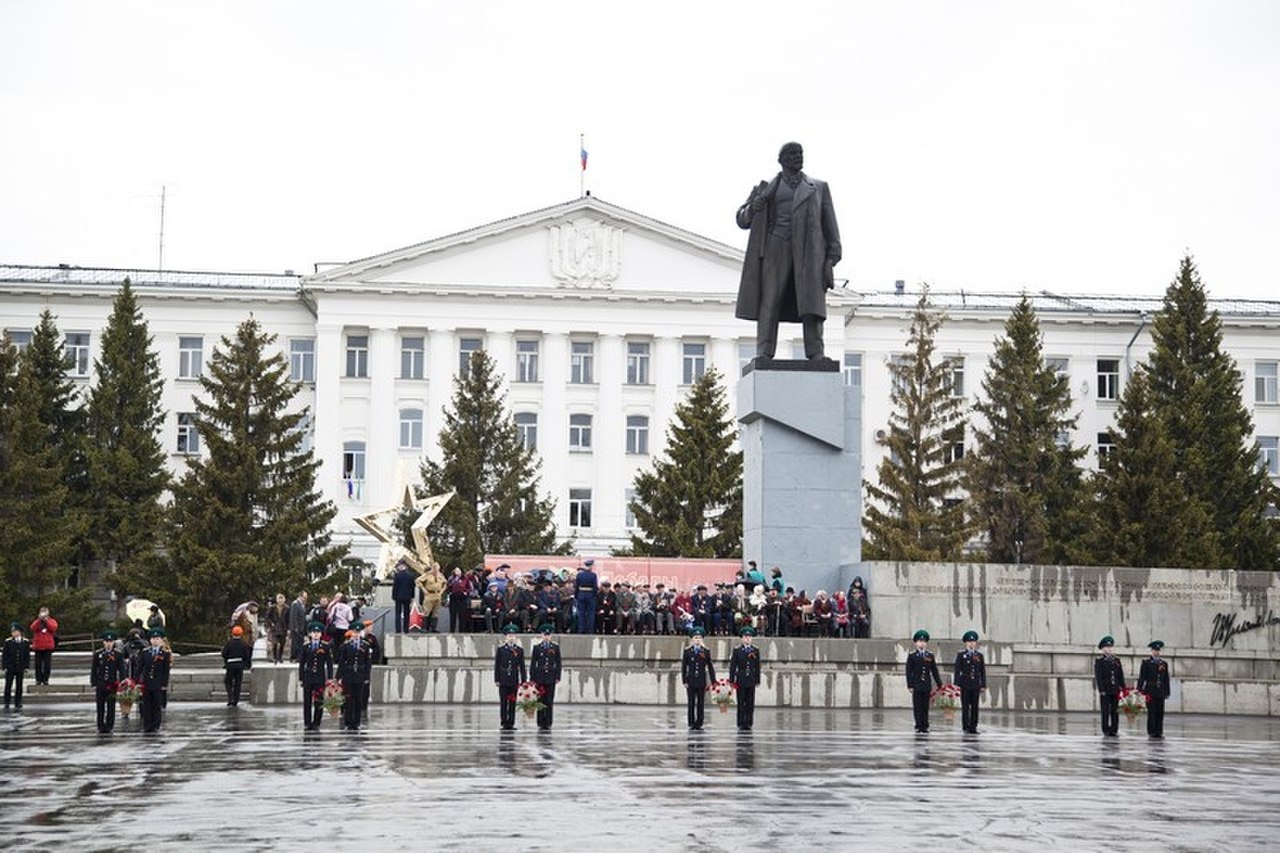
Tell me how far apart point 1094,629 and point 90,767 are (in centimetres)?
1708

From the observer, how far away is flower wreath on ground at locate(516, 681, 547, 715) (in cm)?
2123

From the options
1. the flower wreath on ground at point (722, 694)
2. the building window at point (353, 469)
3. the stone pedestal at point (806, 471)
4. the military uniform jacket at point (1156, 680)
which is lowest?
the flower wreath on ground at point (722, 694)

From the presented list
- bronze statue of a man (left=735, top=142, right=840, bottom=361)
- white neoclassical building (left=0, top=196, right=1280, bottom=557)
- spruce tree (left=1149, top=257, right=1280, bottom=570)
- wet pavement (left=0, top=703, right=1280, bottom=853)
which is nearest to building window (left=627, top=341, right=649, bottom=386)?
white neoclassical building (left=0, top=196, right=1280, bottom=557)

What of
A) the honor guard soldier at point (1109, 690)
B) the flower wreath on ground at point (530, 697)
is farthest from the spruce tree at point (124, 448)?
the honor guard soldier at point (1109, 690)

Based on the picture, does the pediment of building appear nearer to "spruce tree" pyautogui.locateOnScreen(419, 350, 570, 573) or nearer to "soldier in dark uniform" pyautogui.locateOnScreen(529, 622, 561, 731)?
"spruce tree" pyautogui.locateOnScreen(419, 350, 570, 573)

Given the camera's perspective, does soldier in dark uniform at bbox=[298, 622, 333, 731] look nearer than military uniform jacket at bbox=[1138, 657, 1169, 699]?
Yes

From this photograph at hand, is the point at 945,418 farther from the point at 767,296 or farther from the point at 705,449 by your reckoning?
the point at 767,296

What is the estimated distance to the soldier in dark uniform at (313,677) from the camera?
21.9 m

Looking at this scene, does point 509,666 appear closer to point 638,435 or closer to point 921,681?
point 921,681

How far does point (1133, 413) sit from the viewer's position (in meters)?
53.2

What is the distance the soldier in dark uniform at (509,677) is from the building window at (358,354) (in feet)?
167

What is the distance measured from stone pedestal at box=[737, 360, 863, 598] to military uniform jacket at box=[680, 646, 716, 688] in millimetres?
5931

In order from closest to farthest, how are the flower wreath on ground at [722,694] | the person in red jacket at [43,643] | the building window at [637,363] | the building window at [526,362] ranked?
the flower wreath on ground at [722,694] < the person in red jacket at [43,643] < the building window at [526,362] < the building window at [637,363]

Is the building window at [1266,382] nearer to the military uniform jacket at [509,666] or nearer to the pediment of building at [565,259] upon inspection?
the pediment of building at [565,259]
